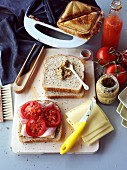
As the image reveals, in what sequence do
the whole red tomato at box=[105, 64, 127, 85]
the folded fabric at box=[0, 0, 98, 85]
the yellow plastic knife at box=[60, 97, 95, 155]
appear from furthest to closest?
the folded fabric at box=[0, 0, 98, 85] → the whole red tomato at box=[105, 64, 127, 85] → the yellow plastic knife at box=[60, 97, 95, 155]

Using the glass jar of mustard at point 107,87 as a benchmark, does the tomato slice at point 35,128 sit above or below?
below

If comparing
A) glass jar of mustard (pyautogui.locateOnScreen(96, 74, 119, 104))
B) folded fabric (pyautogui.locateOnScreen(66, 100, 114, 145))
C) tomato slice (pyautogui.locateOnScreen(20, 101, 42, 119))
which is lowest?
folded fabric (pyautogui.locateOnScreen(66, 100, 114, 145))

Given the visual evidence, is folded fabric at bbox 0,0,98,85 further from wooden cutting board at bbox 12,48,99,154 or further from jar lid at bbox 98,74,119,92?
jar lid at bbox 98,74,119,92

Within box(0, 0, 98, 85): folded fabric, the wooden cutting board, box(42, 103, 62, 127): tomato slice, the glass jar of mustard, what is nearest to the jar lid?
the glass jar of mustard

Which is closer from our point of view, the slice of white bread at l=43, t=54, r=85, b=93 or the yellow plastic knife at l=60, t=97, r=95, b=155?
the yellow plastic knife at l=60, t=97, r=95, b=155

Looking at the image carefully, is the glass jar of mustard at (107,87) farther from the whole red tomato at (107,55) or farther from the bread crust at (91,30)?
the bread crust at (91,30)

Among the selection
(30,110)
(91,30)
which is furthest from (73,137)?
(91,30)

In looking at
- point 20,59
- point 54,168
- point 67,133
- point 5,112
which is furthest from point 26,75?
point 54,168

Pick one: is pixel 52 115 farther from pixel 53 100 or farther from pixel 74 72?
pixel 74 72

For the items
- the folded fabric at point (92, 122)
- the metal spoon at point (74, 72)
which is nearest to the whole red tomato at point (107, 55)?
the metal spoon at point (74, 72)
